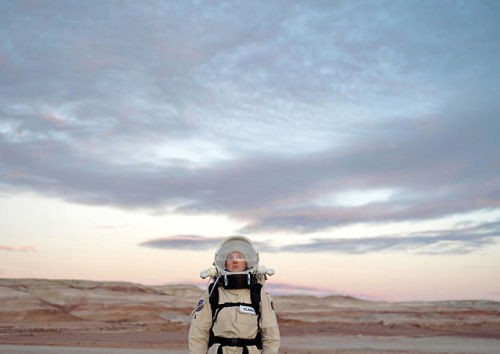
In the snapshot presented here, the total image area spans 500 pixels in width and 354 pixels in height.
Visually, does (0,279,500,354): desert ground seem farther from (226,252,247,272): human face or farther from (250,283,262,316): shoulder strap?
(250,283,262,316): shoulder strap

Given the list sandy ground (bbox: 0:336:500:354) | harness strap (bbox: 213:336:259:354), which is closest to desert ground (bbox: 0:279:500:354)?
sandy ground (bbox: 0:336:500:354)

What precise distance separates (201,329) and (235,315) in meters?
0.38

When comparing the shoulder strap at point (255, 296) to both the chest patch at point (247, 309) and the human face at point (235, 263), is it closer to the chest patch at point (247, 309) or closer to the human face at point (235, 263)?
the chest patch at point (247, 309)

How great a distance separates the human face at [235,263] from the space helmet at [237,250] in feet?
0.24

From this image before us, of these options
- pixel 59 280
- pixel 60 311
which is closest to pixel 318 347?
pixel 60 311

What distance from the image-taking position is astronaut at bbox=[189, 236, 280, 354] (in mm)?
5035

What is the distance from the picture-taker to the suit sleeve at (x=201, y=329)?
5152 millimetres

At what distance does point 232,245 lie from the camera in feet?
18.6

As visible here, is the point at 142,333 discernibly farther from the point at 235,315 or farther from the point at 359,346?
the point at 235,315

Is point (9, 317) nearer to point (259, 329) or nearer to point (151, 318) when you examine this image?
point (151, 318)

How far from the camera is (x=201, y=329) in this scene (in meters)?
5.19

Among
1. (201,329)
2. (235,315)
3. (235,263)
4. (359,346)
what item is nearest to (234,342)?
(235,315)

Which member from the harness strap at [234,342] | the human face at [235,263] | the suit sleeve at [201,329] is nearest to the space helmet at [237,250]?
the human face at [235,263]

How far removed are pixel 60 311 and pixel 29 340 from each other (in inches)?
764
